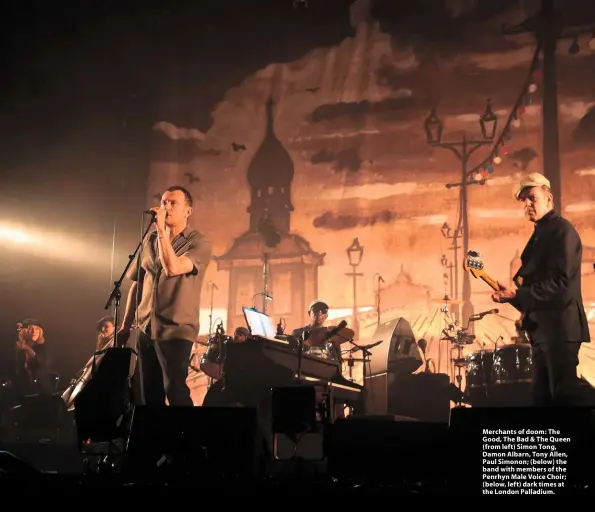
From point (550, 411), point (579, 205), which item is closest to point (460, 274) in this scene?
point (579, 205)

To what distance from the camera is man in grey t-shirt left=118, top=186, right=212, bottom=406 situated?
221 inches

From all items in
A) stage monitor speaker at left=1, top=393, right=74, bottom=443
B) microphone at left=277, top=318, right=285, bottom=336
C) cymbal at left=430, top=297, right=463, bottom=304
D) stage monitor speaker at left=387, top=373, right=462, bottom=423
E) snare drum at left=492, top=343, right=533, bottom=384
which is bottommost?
stage monitor speaker at left=1, top=393, right=74, bottom=443

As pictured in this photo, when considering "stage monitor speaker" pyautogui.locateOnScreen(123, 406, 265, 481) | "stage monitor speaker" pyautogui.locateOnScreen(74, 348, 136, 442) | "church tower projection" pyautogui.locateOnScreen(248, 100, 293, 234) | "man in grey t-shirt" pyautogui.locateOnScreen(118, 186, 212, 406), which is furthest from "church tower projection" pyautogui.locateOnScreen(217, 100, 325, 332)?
"stage monitor speaker" pyautogui.locateOnScreen(123, 406, 265, 481)

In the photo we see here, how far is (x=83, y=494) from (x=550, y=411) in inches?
90.9

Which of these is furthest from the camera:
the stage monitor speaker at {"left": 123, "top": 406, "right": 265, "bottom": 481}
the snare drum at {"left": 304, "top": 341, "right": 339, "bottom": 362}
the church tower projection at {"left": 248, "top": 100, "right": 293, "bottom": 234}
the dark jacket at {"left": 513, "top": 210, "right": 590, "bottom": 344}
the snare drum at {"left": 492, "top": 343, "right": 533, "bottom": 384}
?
the church tower projection at {"left": 248, "top": 100, "right": 293, "bottom": 234}

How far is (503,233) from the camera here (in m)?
8.32

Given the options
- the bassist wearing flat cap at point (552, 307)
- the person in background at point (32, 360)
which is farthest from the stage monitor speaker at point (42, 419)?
the bassist wearing flat cap at point (552, 307)

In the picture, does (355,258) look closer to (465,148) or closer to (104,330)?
(465,148)

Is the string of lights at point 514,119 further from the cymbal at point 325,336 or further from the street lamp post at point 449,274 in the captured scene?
the cymbal at point 325,336

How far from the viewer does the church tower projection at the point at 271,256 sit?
28.6ft

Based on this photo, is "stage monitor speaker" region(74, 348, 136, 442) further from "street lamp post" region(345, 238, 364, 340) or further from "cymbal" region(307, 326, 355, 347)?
"street lamp post" region(345, 238, 364, 340)

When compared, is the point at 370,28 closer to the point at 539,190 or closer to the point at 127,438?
the point at 539,190

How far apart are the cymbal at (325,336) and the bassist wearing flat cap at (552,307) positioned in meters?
1.87

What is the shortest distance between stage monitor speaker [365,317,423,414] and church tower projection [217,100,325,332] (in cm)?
143
